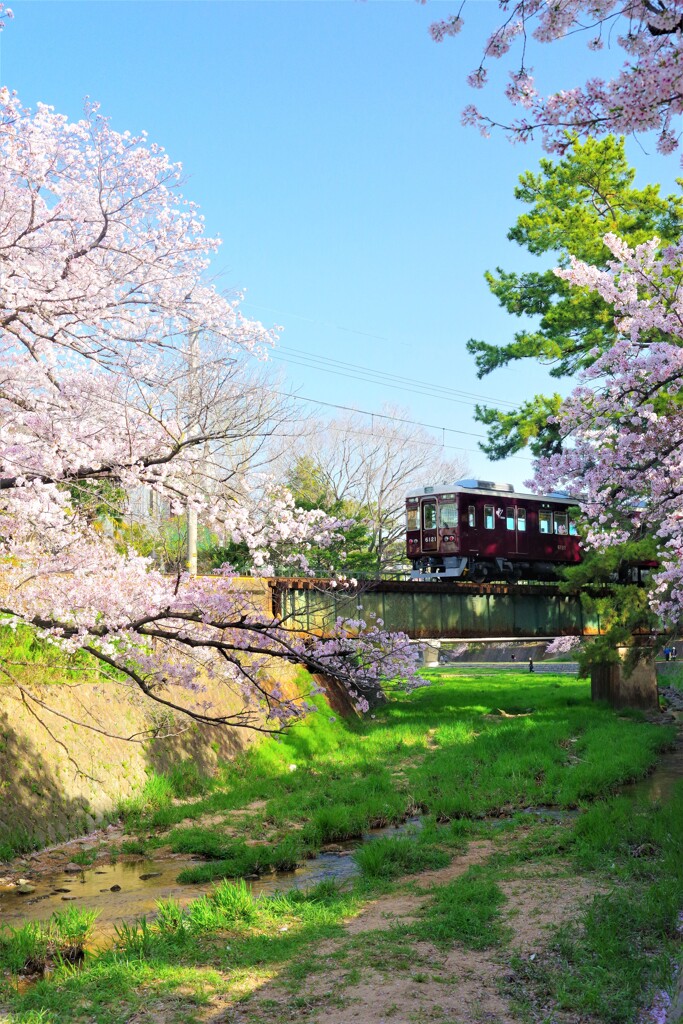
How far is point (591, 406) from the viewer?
9867 mm

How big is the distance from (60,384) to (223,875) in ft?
19.7

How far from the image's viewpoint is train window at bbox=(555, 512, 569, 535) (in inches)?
1218

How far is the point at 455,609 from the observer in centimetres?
2555

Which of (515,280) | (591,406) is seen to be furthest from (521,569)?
(591,406)

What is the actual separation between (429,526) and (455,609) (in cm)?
402

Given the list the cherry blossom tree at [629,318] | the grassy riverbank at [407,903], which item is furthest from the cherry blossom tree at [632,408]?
the grassy riverbank at [407,903]

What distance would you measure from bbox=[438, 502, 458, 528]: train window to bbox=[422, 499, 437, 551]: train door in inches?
11.1

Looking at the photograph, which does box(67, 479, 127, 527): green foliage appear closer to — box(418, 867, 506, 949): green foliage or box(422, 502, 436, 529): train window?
box(418, 867, 506, 949): green foliage

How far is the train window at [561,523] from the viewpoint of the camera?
30938mm

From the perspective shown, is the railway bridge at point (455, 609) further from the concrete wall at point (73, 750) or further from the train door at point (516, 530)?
the concrete wall at point (73, 750)

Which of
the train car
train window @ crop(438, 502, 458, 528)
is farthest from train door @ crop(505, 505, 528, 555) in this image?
train window @ crop(438, 502, 458, 528)

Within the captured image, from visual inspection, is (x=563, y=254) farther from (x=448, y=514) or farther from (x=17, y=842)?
(x=17, y=842)

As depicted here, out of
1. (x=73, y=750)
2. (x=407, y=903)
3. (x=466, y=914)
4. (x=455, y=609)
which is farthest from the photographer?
(x=455, y=609)

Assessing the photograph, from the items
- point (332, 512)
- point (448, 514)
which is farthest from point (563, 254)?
point (332, 512)
